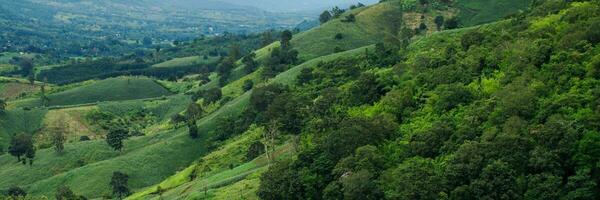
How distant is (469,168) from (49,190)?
276 ft

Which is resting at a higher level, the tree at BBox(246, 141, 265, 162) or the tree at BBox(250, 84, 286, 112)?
the tree at BBox(250, 84, 286, 112)

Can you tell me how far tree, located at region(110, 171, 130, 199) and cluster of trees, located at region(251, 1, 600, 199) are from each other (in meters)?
29.7

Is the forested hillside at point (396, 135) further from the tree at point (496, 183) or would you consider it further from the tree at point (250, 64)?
the tree at point (250, 64)

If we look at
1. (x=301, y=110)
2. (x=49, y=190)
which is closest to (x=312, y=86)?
(x=301, y=110)

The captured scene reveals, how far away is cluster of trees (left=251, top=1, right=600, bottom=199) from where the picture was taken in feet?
152

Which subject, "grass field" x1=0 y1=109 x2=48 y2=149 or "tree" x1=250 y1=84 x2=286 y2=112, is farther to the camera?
"grass field" x1=0 y1=109 x2=48 y2=149

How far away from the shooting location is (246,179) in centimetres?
7531

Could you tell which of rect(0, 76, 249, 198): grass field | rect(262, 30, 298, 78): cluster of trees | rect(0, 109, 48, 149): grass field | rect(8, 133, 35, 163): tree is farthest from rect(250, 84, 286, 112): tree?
rect(0, 109, 48, 149): grass field

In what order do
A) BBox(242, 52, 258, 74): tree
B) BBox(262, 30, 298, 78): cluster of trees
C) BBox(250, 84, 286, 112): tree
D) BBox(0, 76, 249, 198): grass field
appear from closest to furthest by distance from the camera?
BBox(250, 84, 286, 112): tree < BBox(0, 76, 249, 198): grass field < BBox(262, 30, 298, 78): cluster of trees < BBox(242, 52, 258, 74): tree

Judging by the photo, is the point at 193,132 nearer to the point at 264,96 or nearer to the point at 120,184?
the point at 264,96

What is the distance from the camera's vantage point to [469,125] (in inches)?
2200

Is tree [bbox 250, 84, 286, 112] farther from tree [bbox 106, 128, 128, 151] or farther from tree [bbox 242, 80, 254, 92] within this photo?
tree [bbox 242, 80, 254, 92]

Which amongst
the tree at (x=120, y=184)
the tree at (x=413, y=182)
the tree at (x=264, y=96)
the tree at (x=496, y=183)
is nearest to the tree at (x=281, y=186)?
the tree at (x=413, y=182)

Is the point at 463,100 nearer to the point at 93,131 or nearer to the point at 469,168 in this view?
the point at 469,168
